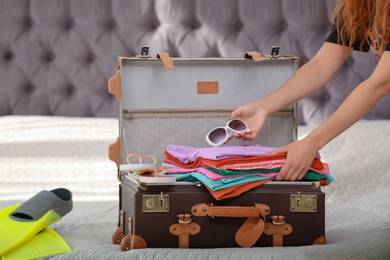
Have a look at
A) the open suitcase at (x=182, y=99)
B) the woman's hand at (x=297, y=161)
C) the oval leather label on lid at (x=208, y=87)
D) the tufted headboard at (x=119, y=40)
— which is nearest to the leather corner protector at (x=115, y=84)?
the open suitcase at (x=182, y=99)

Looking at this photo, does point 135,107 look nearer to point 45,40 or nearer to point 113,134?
point 113,134

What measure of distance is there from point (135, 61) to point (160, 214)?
634 mm

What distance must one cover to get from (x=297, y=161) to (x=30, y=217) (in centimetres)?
68

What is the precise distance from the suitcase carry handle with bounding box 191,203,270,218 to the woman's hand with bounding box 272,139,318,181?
11 cm

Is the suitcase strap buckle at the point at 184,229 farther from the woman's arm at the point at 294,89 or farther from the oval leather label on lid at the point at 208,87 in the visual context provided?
the oval leather label on lid at the point at 208,87

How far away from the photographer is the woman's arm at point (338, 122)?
63.7 inches

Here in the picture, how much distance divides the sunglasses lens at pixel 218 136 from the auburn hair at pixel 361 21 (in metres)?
0.40

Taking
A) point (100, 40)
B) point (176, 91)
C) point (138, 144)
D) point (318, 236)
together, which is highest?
point (100, 40)

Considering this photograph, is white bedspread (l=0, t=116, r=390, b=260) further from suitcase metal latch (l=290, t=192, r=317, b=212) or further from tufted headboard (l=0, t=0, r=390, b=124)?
tufted headboard (l=0, t=0, r=390, b=124)

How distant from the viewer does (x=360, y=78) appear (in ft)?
9.58

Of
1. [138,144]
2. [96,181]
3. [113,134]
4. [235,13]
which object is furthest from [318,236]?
[235,13]

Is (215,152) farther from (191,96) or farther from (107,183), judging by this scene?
(107,183)

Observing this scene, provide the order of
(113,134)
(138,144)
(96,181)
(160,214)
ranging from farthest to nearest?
(113,134), (96,181), (138,144), (160,214)

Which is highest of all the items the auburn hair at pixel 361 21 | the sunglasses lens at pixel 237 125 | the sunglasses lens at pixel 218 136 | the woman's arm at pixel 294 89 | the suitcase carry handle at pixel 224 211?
the auburn hair at pixel 361 21
